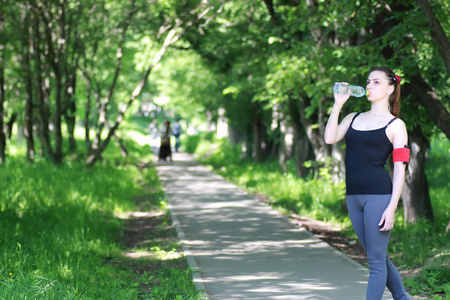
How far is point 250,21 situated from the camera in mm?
18578

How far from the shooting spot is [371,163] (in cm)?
462

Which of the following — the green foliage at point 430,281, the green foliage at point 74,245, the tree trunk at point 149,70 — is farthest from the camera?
the tree trunk at point 149,70

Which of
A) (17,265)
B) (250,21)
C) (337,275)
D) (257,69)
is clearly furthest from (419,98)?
(250,21)

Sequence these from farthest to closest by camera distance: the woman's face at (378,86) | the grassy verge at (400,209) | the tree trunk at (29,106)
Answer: the tree trunk at (29,106)
the grassy verge at (400,209)
the woman's face at (378,86)

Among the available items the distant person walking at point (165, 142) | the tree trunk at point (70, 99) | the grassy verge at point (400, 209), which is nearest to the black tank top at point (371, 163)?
the grassy verge at point (400, 209)

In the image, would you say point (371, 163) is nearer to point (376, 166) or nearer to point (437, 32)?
point (376, 166)

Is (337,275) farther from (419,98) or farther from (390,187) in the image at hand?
(419,98)

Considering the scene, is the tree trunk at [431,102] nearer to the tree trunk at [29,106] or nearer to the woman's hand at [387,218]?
the woman's hand at [387,218]

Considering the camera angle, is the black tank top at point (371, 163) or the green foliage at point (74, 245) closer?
the black tank top at point (371, 163)

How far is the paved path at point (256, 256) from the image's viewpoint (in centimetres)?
650

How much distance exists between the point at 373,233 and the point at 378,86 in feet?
3.47

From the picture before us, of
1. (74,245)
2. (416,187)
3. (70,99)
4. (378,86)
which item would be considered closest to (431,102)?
(416,187)

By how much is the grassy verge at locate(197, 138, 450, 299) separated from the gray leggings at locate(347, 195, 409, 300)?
1.45 m

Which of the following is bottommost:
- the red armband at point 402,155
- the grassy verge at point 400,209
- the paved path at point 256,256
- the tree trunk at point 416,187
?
the paved path at point 256,256
